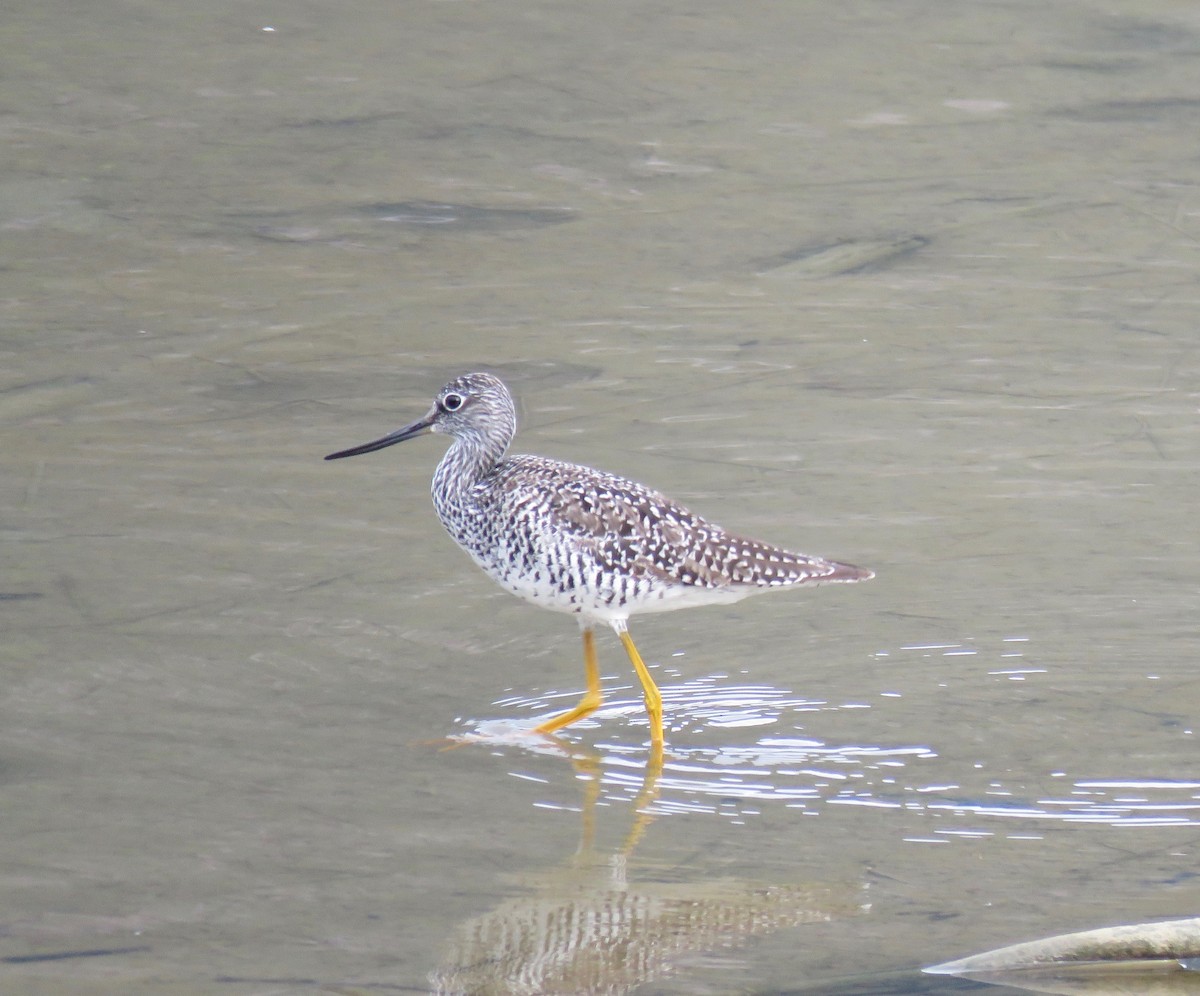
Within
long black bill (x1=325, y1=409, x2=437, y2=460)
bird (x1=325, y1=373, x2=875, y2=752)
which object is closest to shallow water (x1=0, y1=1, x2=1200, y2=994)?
bird (x1=325, y1=373, x2=875, y2=752)

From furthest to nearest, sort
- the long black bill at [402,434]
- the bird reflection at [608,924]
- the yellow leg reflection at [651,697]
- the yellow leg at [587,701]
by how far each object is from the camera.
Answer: the long black bill at [402,434] → the yellow leg at [587,701] → the yellow leg reflection at [651,697] → the bird reflection at [608,924]

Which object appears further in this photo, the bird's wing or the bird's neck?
the bird's neck

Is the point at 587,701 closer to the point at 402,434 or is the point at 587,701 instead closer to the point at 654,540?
the point at 654,540

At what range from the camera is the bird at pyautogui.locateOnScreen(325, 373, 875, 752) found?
583cm

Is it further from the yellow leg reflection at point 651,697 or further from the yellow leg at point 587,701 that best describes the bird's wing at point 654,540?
the yellow leg at point 587,701

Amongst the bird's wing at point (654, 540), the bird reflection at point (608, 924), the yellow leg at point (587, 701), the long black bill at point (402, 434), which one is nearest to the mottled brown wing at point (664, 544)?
the bird's wing at point (654, 540)

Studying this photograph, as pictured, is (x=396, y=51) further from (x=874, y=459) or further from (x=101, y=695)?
(x=101, y=695)

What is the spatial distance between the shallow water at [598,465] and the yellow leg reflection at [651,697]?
0.27ft

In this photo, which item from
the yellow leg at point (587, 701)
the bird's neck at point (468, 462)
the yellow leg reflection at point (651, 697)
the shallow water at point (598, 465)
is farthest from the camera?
the bird's neck at point (468, 462)

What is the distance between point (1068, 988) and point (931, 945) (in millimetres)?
367

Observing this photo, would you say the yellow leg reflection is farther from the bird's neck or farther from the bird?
the bird's neck

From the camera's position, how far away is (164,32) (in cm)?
1447

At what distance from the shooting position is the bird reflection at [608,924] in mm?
4273

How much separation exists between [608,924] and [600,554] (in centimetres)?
153
